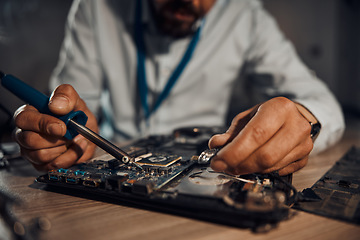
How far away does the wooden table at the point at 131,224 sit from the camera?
358mm

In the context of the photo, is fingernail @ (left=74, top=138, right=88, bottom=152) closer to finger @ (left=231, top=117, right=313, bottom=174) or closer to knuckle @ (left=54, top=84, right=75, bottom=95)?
knuckle @ (left=54, top=84, right=75, bottom=95)

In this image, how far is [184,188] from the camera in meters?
0.42

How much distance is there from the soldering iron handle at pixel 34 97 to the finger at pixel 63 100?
0.06ft

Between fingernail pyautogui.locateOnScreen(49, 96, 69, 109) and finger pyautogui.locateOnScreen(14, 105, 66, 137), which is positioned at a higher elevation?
fingernail pyautogui.locateOnScreen(49, 96, 69, 109)

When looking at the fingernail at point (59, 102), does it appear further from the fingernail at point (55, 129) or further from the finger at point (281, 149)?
the finger at point (281, 149)

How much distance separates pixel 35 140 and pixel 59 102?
0.38 feet

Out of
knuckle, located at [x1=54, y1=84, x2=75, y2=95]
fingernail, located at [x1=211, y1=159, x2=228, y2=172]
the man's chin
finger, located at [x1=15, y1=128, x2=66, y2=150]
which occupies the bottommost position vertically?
fingernail, located at [x1=211, y1=159, x2=228, y2=172]

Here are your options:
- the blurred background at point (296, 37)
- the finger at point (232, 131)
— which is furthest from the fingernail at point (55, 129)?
the blurred background at point (296, 37)

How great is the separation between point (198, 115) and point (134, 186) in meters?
0.86

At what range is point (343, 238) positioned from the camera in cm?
35

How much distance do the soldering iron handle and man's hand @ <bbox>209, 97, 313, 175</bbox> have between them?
281 millimetres

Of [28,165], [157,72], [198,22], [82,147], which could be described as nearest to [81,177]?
[82,147]

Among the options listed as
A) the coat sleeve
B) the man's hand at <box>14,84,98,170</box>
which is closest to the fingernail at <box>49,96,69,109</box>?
the man's hand at <box>14,84,98,170</box>

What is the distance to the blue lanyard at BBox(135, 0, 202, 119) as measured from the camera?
1.06 m
